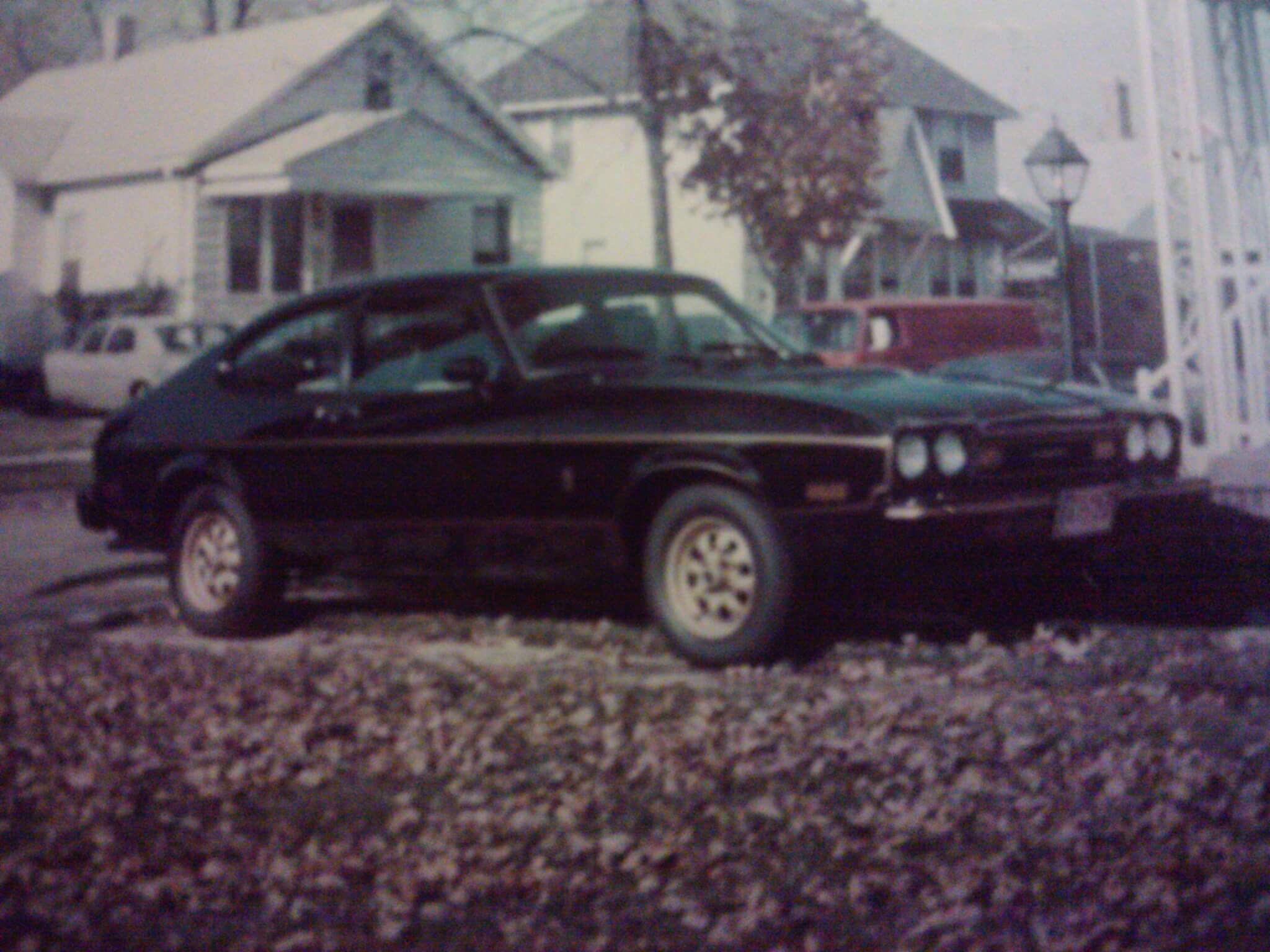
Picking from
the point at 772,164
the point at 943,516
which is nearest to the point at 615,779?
the point at 943,516

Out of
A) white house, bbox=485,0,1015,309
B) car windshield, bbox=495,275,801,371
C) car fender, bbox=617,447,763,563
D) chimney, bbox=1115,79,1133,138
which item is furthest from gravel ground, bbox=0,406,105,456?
chimney, bbox=1115,79,1133,138

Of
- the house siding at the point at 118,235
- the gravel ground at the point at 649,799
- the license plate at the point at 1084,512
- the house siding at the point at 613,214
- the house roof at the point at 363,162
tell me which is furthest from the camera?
the house siding at the point at 613,214

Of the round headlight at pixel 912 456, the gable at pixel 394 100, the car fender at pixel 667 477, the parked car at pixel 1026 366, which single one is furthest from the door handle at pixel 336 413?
the gable at pixel 394 100

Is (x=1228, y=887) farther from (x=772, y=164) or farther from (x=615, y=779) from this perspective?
(x=772, y=164)

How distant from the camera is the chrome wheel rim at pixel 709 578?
22.6ft

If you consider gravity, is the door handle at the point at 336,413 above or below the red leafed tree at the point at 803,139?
below

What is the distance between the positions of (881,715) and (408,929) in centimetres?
230

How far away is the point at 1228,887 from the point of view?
4.17 m

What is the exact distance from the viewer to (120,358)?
27.6 meters

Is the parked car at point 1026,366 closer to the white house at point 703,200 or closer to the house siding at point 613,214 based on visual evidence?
the white house at point 703,200

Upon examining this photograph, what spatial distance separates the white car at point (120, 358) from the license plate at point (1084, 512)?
20461 mm

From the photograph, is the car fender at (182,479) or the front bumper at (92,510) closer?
the car fender at (182,479)

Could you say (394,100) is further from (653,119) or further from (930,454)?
(930,454)

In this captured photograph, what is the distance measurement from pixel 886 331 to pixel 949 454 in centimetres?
1374
